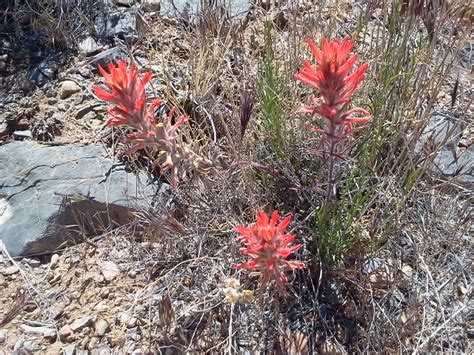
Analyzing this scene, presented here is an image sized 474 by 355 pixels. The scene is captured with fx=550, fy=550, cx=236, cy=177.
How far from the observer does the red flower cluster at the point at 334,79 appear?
1198 mm

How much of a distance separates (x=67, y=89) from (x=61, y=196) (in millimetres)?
611

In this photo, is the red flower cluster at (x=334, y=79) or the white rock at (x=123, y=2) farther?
the white rock at (x=123, y=2)

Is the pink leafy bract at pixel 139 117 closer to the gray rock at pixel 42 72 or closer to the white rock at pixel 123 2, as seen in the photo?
the gray rock at pixel 42 72

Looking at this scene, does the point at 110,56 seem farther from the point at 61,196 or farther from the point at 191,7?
the point at 61,196

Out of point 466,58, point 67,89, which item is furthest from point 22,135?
point 466,58

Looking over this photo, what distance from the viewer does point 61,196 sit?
2.01 m

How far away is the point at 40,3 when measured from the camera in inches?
101

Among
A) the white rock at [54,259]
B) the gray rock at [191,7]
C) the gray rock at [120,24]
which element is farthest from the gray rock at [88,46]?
the white rock at [54,259]

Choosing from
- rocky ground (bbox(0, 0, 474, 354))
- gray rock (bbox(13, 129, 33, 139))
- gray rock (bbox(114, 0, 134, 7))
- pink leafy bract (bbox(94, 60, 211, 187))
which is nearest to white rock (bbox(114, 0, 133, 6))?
gray rock (bbox(114, 0, 134, 7))

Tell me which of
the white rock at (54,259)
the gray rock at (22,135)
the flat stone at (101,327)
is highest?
the gray rock at (22,135)

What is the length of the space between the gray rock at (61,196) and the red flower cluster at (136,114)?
1.40ft

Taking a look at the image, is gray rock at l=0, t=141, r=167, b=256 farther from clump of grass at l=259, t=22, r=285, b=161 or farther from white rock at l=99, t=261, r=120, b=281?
clump of grass at l=259, t=22, r=285, b=161

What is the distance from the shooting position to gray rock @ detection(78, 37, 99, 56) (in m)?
2.54

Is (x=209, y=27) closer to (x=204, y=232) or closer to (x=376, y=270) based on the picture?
(x=204, y=232)
